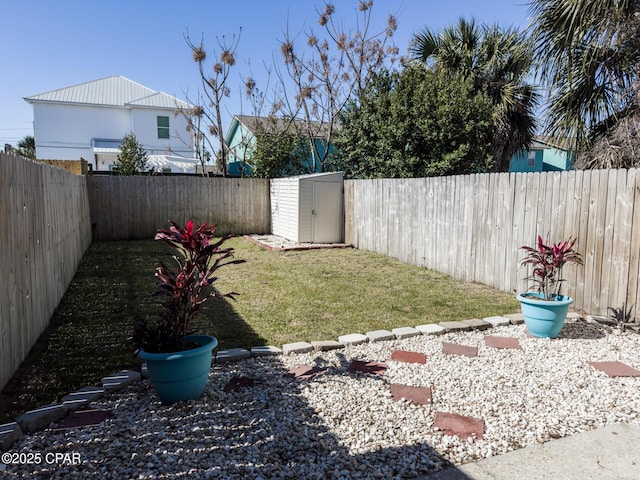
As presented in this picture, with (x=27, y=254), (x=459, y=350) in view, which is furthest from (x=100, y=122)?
(x=459, y=350)

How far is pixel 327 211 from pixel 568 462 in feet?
26.8

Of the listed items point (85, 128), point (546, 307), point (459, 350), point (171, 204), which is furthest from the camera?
point (85, 128)

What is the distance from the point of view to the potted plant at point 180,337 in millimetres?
2439

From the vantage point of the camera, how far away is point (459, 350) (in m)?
3.54

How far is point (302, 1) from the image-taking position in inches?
557

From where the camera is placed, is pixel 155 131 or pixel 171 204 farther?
pixel 155 131

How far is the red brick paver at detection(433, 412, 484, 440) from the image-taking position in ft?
7.52

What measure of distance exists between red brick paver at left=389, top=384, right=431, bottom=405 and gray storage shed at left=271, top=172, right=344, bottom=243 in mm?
7171

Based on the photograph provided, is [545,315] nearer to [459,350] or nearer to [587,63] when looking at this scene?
[459,350]

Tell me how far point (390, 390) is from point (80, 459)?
5.91 feet

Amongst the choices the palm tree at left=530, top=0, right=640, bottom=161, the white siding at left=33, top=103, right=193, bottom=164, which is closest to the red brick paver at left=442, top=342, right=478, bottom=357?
the palm tree at left=530, top=0, right=640, bottom=161

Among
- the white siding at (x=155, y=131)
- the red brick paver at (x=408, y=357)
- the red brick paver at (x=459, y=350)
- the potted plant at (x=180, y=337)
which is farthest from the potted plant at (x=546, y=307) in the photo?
the white siding at (x=155, y=131)

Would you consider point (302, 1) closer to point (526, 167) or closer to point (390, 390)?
point (526, 167)

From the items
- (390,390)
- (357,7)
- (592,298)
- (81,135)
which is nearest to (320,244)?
(592,298)
